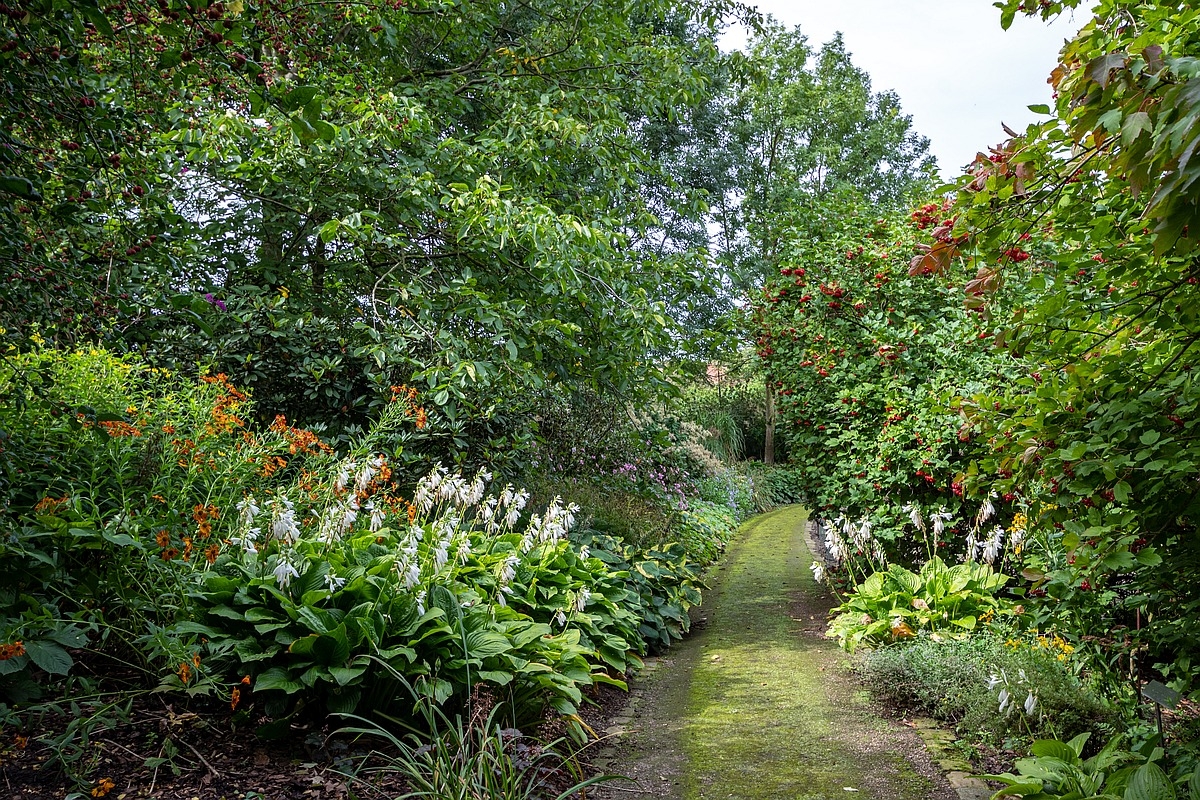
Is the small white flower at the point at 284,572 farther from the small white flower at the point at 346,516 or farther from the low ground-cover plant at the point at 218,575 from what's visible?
the small white flower at the point at 346,516

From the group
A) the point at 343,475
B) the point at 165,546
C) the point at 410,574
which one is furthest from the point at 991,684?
the point at 165,546

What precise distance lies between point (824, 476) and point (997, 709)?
3.59 metres

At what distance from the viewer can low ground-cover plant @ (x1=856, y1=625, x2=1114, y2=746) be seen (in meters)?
3.73

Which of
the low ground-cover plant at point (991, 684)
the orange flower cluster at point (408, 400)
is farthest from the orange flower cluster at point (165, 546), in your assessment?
the low ground-cover plant at point (991, 684)

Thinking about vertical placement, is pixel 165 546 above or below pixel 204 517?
below

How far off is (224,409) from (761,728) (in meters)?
3.46

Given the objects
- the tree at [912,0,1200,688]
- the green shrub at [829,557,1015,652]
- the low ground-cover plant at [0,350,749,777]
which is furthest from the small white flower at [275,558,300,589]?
the green shrub at [829,557,1015,652]

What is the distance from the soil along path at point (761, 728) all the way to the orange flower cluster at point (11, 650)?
2410 millimetres

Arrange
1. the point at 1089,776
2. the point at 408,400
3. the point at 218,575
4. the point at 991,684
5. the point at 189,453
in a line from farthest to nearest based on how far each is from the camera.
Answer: the point at 408,400 → the point at 991,684 → the point at 189,453 → the point at 218,575 → the point at 1089,776

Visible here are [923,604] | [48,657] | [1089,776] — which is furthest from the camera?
[923,604]

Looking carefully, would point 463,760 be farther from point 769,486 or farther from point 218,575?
point 769,486

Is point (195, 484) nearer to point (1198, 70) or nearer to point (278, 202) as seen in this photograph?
point (278, 202)

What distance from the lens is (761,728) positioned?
4.46 m

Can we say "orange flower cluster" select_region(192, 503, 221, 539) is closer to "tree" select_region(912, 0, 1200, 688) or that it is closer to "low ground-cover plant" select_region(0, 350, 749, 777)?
"low ground-cover plant" select_region(0, 350, 749, 777)
